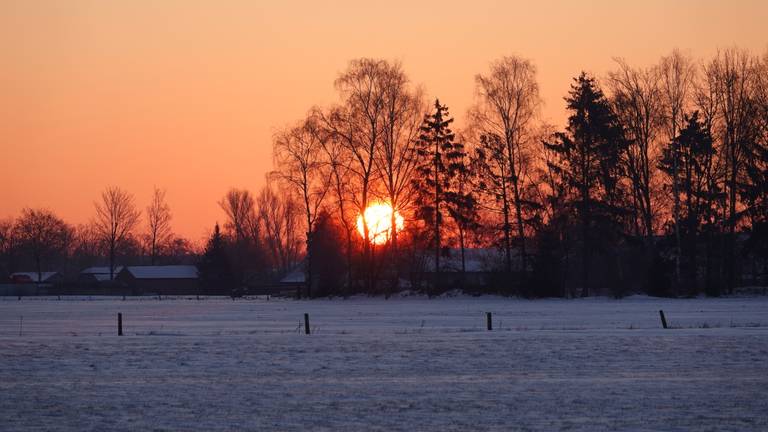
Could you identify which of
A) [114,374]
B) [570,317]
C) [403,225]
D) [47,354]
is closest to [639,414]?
[114,374]

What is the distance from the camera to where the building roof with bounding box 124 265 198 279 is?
466ft

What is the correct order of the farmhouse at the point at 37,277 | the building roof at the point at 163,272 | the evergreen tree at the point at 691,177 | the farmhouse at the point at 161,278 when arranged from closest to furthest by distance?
the evergreen tree at the point at 691,177, the farmhouse at the point at 161,278, the building roof at the point at 163,272, the farmhouse at the point at 37,277

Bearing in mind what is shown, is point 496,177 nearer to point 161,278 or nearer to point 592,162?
point 592,162

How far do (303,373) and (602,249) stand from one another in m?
49.6

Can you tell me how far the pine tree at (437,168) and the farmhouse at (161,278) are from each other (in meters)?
70.8

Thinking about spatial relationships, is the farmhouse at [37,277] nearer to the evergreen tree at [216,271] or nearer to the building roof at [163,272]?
the building roof at [163,272]

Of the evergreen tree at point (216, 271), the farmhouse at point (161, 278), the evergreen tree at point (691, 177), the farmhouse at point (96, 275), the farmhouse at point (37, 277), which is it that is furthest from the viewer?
the farmhouse at point (96, 275)

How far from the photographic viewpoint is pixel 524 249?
238ft

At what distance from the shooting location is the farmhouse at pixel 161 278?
140m

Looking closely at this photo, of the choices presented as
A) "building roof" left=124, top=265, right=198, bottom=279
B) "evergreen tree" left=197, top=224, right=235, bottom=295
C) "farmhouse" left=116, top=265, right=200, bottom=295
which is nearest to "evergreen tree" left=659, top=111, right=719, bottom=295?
"evergreen tree" left=197, top=224, right=235, bottom=295

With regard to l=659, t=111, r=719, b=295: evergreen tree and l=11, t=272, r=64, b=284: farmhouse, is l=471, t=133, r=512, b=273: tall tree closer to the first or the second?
l=659, t=111, r=719, b=295: evergreen tree

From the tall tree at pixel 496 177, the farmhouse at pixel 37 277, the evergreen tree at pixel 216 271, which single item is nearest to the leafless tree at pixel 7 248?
the farmhouse at pixel 37 277

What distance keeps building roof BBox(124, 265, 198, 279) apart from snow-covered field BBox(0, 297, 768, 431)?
10376 centimetres

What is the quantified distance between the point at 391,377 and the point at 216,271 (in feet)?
309
